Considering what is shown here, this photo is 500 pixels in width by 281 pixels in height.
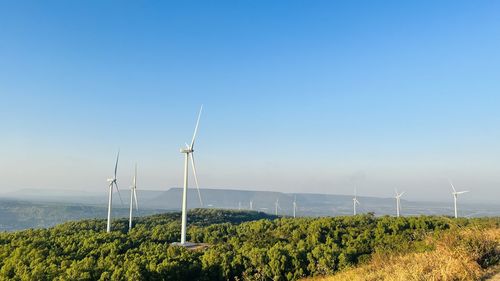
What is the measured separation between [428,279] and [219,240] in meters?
70.7

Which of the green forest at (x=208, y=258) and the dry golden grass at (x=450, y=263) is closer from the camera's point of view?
the dry golden grass at (x=450, y=263)

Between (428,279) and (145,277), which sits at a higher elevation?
(428,279)

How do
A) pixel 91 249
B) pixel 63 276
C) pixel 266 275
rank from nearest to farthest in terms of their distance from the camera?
pixel 63 276
pixel 266 275
pixel 91 249

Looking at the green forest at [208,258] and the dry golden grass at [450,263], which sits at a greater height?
the dry golden grass at [450,263]

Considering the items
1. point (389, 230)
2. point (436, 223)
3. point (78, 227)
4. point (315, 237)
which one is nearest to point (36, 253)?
point (315, 237)

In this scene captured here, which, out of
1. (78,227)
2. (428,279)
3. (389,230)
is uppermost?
(428,279)

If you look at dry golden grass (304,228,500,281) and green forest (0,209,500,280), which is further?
green forest (0,209,500,280)

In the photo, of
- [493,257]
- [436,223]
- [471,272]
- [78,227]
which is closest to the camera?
[471,272]

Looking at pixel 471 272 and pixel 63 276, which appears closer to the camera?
pixel 471 272

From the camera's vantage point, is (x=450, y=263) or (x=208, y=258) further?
(x=208, y=258)

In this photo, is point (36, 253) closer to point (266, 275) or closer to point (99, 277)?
point (99, 277)

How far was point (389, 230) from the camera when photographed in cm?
7881

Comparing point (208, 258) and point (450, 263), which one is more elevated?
point (450, 263)

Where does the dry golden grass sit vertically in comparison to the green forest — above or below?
above
